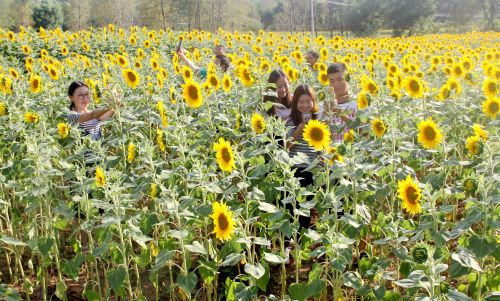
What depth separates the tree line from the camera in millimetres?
28734

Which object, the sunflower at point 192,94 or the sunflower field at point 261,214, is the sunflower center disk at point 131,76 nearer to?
the sunflower field at point 261,214

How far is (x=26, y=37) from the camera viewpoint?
1259cm

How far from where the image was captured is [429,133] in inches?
133

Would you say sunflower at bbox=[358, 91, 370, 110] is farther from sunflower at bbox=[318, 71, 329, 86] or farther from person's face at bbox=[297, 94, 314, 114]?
sunflower at bbox=[318, 71, 329, 86]

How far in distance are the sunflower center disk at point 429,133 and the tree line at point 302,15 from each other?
2055cm

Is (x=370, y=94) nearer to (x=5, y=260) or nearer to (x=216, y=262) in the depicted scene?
(x=216, y=262)

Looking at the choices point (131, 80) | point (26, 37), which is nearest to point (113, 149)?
point (131, 80)

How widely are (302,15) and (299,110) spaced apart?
30.3 m

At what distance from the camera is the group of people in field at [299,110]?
420cm

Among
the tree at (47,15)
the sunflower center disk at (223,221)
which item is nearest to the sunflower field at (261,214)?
the sunflower center disk at (223,221)

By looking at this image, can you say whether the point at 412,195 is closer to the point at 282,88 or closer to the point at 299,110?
the point at 299,110

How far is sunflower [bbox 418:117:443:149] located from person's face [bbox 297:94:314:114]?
1.03 meters

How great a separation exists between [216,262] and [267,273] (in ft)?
1.17

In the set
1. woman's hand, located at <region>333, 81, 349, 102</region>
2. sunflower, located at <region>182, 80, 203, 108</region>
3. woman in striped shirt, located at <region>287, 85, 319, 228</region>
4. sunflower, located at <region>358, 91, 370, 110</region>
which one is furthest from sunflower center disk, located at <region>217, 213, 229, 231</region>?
woman's hand, located at <region>333, 81, 349, 102</region>
